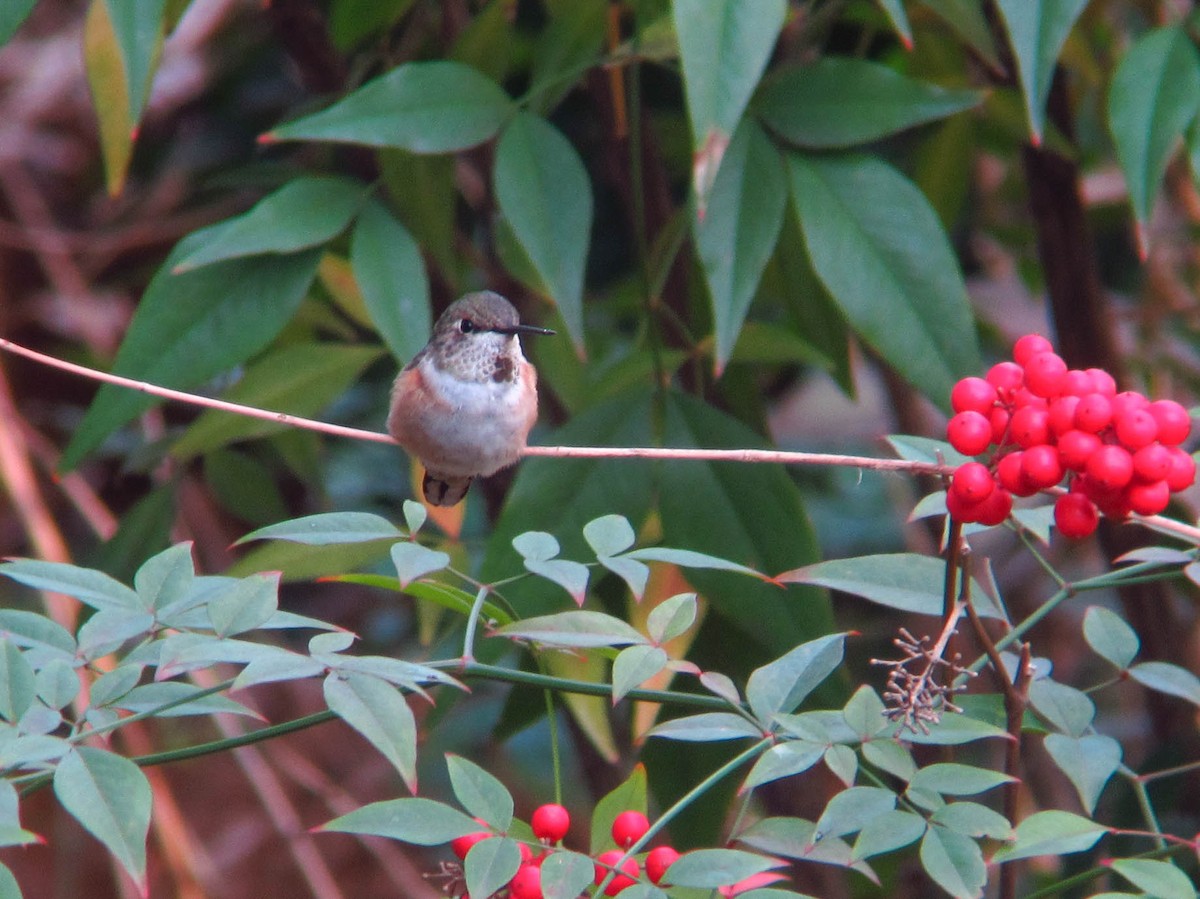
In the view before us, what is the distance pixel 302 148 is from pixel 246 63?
3.65 ft

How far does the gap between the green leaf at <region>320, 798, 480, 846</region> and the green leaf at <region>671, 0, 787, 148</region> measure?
87 centimetres

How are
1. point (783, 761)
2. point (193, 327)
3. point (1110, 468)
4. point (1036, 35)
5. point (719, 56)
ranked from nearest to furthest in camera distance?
point (783, 761), point (1110, 468), point (719, 56), point (1036, 35), point (193, 327)

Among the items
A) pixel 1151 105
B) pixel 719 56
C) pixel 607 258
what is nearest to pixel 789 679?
pixel 719 56

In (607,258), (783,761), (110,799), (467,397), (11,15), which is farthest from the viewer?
(607,258)

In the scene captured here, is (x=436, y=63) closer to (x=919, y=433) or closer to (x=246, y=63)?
(x=919, y=433)

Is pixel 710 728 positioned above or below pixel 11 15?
below

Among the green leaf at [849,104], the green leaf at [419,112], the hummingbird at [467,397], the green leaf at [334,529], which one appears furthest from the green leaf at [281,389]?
the green leaf at [334,529]

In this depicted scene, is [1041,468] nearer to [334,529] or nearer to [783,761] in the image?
[783,761]

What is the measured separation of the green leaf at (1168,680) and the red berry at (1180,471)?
21cm

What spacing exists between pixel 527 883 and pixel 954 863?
40 cm

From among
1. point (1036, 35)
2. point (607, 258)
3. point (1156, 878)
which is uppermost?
point (1036, 35)

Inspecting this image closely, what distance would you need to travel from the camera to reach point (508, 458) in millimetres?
2447

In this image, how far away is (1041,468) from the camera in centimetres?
120

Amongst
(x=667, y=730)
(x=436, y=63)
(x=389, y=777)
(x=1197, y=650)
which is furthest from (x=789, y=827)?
→ (x=389, y=777)
